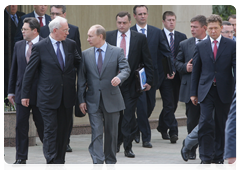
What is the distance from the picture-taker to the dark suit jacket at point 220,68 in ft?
20.2

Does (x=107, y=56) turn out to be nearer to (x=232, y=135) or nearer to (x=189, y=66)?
(x=189, y=66)

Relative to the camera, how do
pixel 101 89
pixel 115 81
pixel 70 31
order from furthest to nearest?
1. pixel 70 31
2. pixel 101 89
3. pixel 115 81

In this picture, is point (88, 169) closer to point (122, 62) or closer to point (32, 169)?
point (32, 169)

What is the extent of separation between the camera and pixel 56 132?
619 cm

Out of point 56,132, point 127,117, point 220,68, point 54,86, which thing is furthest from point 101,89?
point 220,68

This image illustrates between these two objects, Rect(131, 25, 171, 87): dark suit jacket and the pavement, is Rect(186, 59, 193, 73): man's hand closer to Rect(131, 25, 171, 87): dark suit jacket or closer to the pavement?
Rect(131, 25, 171, 87): dark suit jacket

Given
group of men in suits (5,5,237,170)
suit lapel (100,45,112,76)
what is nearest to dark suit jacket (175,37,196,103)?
group of men in suits (5,5,237,170)

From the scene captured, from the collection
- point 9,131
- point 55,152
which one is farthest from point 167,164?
point 9,131

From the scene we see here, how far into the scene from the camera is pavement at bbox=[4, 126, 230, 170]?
6480 millimetres

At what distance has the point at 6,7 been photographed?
9.73m

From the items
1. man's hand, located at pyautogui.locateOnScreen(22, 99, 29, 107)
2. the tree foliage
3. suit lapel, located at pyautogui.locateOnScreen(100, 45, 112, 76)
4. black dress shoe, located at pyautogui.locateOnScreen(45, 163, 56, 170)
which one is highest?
the tree foliage

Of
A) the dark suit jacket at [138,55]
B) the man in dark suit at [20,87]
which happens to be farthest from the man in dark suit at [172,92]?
the man in dark suit at [20,87]

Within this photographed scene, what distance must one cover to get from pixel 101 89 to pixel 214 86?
1560 millimetres

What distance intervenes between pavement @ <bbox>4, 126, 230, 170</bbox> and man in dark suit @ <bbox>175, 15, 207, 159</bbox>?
1.59 feet
